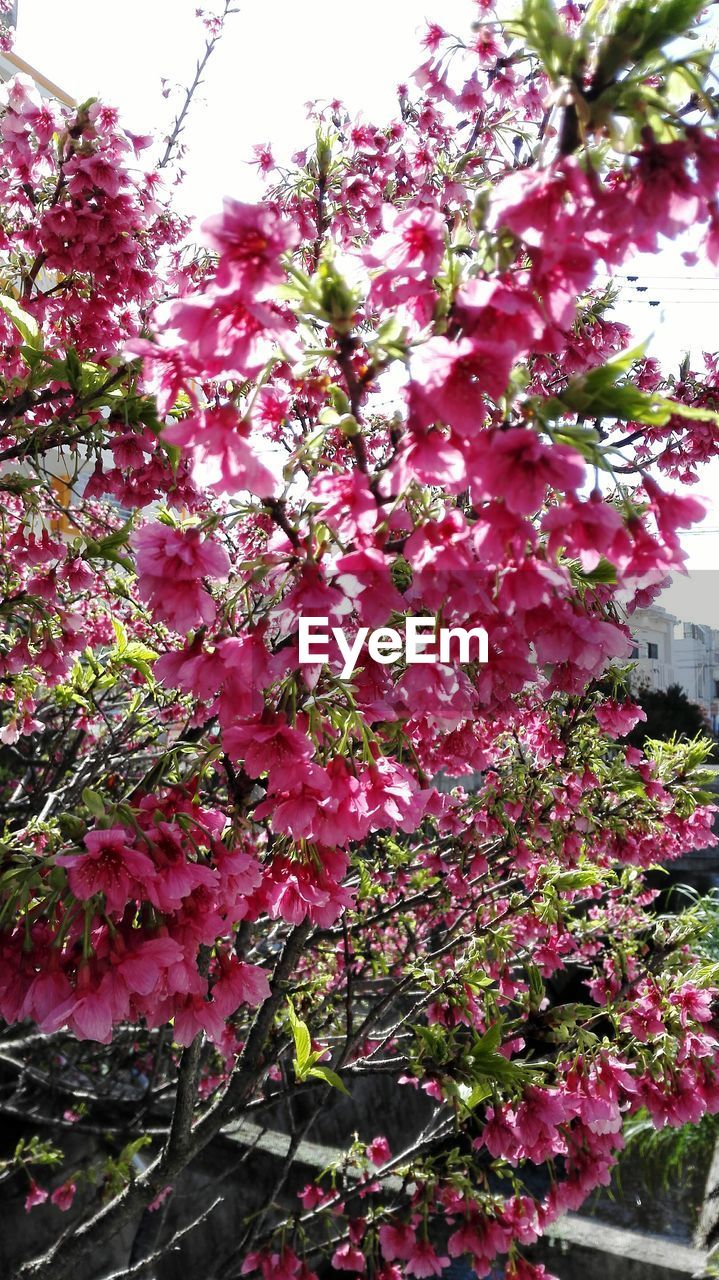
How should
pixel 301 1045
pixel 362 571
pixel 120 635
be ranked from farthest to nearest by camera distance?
pixel 120 635 < pixel 301 1045 < pixel 362 571

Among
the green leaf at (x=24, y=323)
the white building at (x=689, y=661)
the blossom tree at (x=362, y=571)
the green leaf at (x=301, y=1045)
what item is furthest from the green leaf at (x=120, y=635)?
the white building at (x=689, y=661)

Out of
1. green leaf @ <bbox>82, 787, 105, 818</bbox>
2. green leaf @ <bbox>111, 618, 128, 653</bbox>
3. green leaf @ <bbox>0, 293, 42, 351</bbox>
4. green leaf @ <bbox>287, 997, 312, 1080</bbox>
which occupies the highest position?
green leaf @ <bbox>0, 293, 42, 351</bbox>

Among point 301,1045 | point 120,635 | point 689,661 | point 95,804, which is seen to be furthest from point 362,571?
point 689,661

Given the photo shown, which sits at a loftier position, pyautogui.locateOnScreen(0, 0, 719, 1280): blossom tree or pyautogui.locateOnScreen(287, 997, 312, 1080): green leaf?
pyautogui.locateOnScreen(0, 0, 719, 1280): blossom tree

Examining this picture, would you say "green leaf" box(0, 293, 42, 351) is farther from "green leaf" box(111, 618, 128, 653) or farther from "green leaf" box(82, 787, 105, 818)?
"green leaf" box(82, 787, 105, 818)

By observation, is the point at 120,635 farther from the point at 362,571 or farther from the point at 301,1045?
the point at 362,571

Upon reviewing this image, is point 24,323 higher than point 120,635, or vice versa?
point 24,323

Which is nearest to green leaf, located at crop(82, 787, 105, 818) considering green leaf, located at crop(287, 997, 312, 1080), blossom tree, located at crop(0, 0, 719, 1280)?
blossom tree, located at crop(0, 0, 719, 1280)

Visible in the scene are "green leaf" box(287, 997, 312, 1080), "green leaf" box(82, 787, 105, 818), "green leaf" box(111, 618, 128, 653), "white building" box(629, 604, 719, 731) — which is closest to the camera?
"green leaf" box(82, 787, 105, 818)

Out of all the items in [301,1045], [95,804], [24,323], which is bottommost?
[301,1045]

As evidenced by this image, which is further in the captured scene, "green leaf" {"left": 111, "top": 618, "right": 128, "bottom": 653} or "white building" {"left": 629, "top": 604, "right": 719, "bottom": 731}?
"white building" {"left": 629, "top": 604, "right": 719, "bottom": 731}

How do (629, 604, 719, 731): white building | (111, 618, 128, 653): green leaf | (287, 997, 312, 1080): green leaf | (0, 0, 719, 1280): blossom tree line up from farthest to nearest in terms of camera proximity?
(629, 604, 719, 731): white building → (111, 618, 128, 653): green leaf → (287, 997, 312, 1080): green leaf → (0, 0, 719, 1280): blossom tree

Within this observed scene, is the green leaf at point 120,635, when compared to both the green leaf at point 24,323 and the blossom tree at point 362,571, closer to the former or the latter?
the blossom tree at point 362,571

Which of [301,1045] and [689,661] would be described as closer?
[301,1045]
